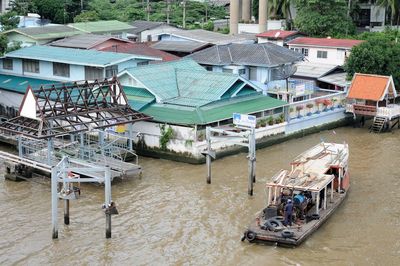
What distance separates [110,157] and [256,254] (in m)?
11.3

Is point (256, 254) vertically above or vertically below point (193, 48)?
below

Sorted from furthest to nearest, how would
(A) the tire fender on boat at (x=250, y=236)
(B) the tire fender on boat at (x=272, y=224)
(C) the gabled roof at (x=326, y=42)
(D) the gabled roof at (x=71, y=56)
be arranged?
(C) the gabled roof at (x=326, y=42), (D) the gabled roof at (x=71, y=56), (B) the tire fender on boat at (x=272, y=224), (A) the tire fender on boat at (x=250, y=236)

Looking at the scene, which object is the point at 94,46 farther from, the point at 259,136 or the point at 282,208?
the point at 282,208

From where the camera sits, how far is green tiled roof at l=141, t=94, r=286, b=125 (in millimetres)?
34700

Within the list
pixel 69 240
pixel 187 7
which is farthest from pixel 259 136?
pixel 187 7

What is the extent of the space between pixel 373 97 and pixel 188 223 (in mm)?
19763

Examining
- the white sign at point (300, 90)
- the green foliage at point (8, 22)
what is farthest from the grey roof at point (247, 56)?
the green foliage at point (8, 22)

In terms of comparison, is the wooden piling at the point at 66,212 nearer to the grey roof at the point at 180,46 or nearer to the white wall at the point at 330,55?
the grey roof at the point at 180,46

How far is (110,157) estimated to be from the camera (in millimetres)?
32312

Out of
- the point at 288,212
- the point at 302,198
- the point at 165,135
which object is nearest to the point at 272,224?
the point at 288,212

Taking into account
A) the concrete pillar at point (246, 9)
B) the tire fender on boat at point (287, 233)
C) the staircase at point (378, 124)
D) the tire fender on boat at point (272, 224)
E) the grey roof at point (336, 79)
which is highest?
the concrete pillar at point (246, 9)

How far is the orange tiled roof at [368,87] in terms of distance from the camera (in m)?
42.0

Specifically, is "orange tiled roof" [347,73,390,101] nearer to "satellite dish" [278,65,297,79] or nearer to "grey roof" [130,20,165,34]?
"satellite dish" [278,65,297,79]

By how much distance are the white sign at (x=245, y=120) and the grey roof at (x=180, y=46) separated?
66.3 feet
